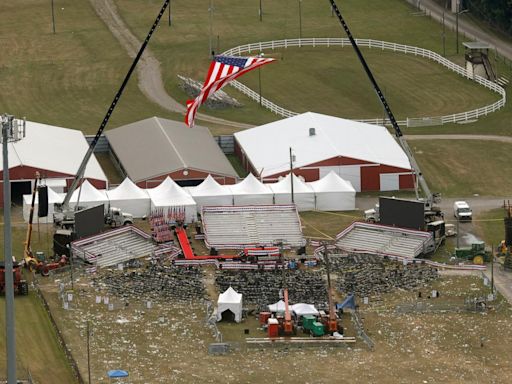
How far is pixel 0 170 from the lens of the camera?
422 ft

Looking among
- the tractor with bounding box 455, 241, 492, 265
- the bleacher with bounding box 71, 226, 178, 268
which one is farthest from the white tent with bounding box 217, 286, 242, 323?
the tractor with bounding box 455, 241, 492, 265

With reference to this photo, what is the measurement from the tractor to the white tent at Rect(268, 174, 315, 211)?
15116 millimetres

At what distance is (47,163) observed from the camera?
435ft

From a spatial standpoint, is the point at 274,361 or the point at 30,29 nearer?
the point at 274,361

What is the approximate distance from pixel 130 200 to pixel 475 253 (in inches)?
936

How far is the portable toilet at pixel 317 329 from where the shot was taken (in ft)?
325

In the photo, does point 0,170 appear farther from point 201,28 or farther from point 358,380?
point 201,28

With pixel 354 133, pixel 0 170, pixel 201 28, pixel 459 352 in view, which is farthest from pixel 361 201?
pixel 201 28

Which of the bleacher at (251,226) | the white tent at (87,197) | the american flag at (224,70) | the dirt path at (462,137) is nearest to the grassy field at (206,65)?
the dirt path at (462,137)

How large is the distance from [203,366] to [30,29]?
106077 mm

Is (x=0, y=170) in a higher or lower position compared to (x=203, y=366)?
higher

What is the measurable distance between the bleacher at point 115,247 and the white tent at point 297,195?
1198 centimetres

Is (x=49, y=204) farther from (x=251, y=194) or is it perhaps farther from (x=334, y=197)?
Result: (x=334, y=197)

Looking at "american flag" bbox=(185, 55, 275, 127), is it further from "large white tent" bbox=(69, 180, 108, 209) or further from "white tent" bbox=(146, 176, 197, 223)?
"large white tent" bbox=(69, 180, 108, 209)
